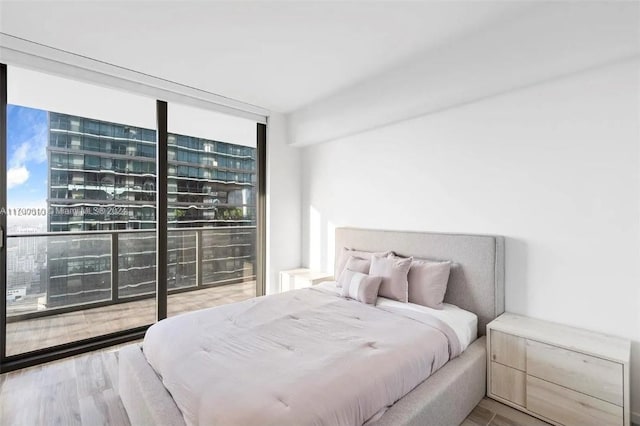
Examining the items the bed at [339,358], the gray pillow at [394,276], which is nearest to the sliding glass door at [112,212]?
the bed at [339,358]

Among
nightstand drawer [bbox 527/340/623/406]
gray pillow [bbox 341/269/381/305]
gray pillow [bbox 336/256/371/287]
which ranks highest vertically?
gray pillow [bbox 336/256/371/287]

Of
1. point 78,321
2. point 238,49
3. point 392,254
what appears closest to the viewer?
point 238,49

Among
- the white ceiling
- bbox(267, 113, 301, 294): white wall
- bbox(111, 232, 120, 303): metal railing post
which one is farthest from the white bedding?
bbox(111, 232, 120, 303): metal railing post

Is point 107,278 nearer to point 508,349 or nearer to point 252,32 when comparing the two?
point 252,32

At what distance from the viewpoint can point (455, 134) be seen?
2664 mm

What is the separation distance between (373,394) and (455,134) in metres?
2.19

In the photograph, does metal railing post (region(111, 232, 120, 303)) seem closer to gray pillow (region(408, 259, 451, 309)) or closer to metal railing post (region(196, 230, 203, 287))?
metal railing post (region(196, 230, 203, 287))

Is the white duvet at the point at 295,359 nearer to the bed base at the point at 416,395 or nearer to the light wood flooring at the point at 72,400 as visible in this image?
the bed base at the point at 416,395

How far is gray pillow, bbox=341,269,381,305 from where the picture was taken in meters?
2.54

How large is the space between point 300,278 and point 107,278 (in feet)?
7.23

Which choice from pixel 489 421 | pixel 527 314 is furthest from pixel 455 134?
pixel 489 421

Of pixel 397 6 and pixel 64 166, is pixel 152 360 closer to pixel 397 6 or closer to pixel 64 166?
pixel 64 166

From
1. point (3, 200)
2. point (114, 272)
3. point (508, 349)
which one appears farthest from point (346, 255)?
point (3, 200)

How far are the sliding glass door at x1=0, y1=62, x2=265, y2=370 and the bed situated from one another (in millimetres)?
1461
